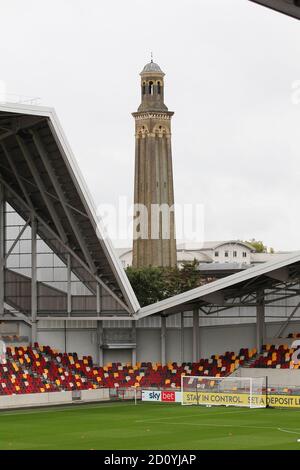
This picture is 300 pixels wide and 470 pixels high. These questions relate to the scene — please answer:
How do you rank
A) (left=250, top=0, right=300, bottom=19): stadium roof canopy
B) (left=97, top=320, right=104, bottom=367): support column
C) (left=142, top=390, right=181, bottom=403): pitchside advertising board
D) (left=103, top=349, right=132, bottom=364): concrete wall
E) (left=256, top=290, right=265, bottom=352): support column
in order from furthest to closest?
1. (left=103, top=349, right=132, bottom=364): concrete wall
2. (left=256, top=290, right=265, bottom=352): support column
3. (left=97, top=320, right=104, bottom=367): support column
4. (left=142, top=390, right=181, bottom=403): pitchside advertising board
5. (left=250, top=0, right=300, bottom=19): stadium roof canopy

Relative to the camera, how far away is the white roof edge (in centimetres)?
6066

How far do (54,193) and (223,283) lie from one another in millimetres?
11124

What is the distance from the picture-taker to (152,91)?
575ft

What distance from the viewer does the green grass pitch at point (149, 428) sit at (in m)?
37.4

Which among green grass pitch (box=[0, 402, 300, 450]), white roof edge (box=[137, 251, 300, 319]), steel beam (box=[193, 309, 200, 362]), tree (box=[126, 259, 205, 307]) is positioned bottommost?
green grass pitch (box=[0, 402, 300, 450])

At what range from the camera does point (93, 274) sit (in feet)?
209

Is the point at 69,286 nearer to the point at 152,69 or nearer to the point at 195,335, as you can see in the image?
the point at 195,335

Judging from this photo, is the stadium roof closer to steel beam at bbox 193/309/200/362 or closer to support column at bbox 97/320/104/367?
support column at bbox 97/320/104/367

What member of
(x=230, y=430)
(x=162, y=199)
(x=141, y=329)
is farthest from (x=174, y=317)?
(x=162, y=199)

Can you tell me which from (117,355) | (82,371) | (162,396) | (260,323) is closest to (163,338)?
(117,355)

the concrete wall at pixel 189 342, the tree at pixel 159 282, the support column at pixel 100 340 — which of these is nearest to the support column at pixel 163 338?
the concrete wall at pixel 189 342

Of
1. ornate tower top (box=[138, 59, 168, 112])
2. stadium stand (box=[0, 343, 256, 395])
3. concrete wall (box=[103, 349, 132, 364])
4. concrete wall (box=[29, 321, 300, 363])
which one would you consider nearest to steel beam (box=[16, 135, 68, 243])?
stadium stand (box=[0, 343, 256, 395])

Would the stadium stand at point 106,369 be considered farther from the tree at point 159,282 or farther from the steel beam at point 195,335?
the tree at point 159,282

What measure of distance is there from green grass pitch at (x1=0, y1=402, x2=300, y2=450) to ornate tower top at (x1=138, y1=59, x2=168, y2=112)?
122m
